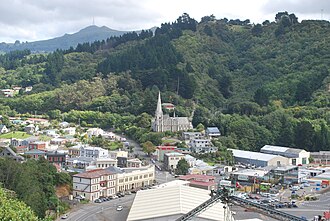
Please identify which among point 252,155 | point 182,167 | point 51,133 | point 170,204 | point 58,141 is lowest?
point 170,204

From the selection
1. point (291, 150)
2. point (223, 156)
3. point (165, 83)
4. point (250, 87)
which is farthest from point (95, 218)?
point (250, 87)

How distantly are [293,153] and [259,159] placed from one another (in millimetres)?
2977

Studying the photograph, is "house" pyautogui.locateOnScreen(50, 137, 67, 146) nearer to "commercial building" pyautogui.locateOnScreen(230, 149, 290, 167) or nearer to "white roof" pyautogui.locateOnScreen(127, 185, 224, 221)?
"commercial building" pyautogui.locateOnScreen(230, 149, 290, 167)

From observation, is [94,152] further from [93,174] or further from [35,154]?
[93,174]

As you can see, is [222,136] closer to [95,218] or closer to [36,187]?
[95,218]

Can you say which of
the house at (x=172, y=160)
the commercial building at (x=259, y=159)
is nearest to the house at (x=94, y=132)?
the house at (x=172, y=160)

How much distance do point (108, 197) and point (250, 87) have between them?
34422mm

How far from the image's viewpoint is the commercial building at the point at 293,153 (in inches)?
1475

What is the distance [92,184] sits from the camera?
87.3 ft

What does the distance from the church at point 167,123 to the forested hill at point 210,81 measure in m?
1.10

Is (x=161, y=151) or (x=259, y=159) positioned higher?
(x=161, y=151)

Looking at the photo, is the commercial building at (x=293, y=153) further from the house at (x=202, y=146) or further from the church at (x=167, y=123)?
the church at (x=167, y=123)

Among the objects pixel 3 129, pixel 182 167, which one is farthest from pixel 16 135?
pixel 182 167

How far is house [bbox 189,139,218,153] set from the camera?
3838 cm
